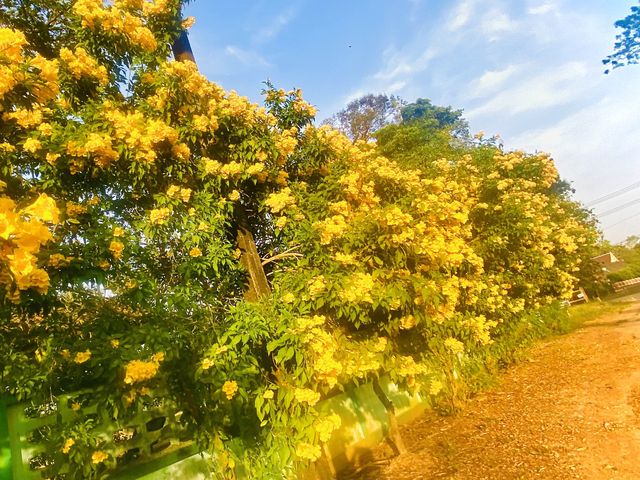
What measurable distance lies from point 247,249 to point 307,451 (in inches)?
90.4

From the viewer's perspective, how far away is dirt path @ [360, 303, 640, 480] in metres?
4.15

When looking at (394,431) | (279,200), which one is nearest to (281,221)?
(279,200)

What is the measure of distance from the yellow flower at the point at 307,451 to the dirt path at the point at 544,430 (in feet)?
7.32

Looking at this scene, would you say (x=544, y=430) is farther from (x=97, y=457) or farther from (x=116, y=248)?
(x=116, y=248)

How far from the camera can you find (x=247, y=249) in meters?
4.60

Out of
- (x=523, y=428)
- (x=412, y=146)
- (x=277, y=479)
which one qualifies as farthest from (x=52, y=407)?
(x=412, y=146)

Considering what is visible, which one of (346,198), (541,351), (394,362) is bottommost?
(541,351)

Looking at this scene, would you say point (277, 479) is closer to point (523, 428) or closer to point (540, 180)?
point (523, 428)

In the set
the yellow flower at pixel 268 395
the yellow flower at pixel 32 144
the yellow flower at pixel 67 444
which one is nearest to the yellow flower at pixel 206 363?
the yellow flower at pixel 268 395

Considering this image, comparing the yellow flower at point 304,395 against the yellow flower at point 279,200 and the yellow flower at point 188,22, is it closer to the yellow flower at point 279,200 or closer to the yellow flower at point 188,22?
the yellow flower at point 279,200

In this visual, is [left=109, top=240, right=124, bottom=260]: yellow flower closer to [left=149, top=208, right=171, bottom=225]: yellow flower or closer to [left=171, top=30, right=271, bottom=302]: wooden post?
[left=149, top=208, right=171, bottom=225]: yellow flower

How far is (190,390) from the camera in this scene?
349 centimetres

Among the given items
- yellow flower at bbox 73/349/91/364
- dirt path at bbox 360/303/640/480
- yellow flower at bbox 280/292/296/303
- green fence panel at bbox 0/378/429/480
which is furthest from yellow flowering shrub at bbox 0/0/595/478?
dirt path at bbox 360/303/640/480

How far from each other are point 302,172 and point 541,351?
910 cm
